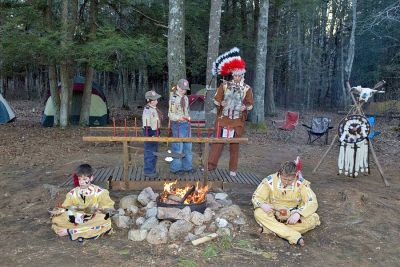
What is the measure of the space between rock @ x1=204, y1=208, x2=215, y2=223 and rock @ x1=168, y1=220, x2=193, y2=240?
25 cm

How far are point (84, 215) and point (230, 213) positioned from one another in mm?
1795

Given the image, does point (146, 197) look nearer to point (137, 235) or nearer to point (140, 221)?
point (140, 221)

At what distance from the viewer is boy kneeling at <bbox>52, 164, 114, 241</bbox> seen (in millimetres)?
4301

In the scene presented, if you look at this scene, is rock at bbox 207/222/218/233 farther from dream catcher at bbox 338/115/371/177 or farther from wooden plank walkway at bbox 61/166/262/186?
dream catcher at bbox 338/115/371/177

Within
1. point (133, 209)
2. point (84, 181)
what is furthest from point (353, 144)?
point (84, 181)

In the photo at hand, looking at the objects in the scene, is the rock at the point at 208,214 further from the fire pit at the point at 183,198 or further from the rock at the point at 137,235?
the rock at the point at 137,235

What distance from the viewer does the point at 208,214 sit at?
4680 millimetres

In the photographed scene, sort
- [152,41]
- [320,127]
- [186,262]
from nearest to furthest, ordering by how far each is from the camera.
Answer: [186,262], [320,127], [152,41]

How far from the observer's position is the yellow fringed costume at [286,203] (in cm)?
451

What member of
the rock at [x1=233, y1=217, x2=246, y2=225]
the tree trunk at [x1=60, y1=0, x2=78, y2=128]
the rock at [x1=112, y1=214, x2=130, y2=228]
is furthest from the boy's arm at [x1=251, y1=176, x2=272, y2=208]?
the tree trunk at [x1=60, y1=0, x2=78, y2=128]

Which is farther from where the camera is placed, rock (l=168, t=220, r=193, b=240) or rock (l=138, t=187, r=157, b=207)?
rock (l=138, t=187, r=157, b=207)

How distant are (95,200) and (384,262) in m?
3.34

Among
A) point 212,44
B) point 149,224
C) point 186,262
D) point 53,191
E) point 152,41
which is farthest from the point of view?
point 152,41

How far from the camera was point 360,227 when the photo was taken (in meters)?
4.84
